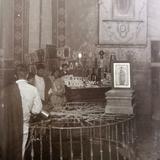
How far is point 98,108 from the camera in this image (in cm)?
315

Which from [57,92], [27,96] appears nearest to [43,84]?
[57,92]

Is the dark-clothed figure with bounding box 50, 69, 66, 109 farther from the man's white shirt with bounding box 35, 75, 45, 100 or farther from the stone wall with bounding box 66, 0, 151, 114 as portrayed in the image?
the stone wall with bounding box 66, 0, 151, 114

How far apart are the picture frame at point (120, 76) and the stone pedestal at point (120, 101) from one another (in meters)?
0.04

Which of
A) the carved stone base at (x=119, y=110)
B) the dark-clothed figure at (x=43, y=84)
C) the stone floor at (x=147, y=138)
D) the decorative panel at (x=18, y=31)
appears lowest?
the stone floor at (x=147, y=138)

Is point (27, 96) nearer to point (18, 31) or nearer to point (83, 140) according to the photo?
point (83, 140)

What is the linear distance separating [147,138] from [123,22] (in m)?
0.96

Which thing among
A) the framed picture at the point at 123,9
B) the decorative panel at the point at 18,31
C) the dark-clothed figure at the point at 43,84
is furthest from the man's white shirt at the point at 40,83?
the framed picture at the point at 123,9

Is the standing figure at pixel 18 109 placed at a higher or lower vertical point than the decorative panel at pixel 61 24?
lower

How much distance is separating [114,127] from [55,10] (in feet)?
Answer: 3.67

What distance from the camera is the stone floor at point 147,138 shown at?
2883mm

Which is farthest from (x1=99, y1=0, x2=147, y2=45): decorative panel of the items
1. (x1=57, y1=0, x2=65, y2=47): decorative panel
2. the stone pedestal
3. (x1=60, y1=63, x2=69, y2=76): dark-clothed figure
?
the stone pedestal

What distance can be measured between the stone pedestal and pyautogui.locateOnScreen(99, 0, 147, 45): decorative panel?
1.81 feet

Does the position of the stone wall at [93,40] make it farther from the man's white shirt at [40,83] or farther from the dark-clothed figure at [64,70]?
the man's white shirt at [40,83]

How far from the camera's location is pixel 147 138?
3.19 metres
